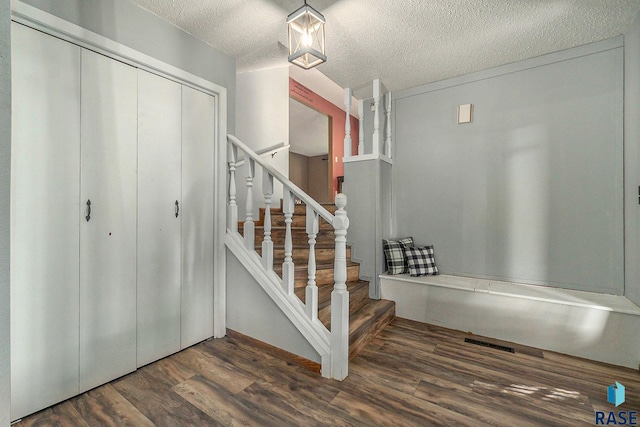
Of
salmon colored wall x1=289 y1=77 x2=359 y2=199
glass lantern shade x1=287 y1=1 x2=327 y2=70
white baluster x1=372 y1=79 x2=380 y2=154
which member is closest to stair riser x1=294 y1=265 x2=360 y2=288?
white baluster x1=372 y1=79 x2=380 y2=154

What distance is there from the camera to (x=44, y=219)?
1501 millimetres

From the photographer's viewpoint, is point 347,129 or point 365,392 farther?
point 347,129

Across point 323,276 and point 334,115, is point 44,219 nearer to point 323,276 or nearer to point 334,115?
point 323,276

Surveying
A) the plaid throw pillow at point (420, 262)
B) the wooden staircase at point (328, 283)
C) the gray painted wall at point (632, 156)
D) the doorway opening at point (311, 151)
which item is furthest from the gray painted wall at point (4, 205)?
the doorway opening at point (311, 151)

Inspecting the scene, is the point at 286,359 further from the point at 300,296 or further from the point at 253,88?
the point at 253,88

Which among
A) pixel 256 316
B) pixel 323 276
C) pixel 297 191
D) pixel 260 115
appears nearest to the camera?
pixel 297 191

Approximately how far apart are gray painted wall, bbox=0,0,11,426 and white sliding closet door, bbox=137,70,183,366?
1.28m

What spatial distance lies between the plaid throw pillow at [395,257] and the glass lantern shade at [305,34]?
6.23 feet

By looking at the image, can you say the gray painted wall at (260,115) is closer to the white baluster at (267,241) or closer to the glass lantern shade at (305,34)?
the white baluster at (267,241)

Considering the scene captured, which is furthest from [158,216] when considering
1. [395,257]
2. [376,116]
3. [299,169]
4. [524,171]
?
[299,169]

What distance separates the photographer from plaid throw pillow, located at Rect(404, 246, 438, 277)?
2.82 m

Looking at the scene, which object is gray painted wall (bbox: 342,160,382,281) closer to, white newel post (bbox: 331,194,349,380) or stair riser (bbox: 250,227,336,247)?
stair riser (bbox: 250,227,336,247)

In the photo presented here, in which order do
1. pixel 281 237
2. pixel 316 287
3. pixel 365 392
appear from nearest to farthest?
pixel 365 392
pixel 316 287
pixel 281 237

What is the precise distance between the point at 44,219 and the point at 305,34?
5.67 ft
